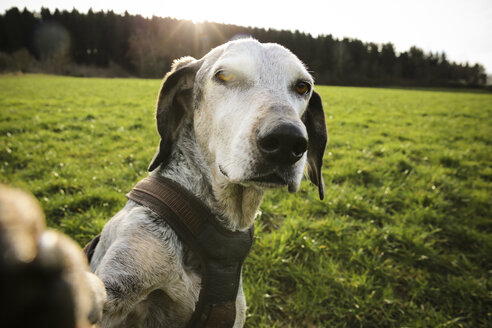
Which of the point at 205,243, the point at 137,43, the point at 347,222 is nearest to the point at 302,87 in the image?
the point at 205,243

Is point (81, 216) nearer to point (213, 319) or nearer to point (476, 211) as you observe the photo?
point (213, 319)

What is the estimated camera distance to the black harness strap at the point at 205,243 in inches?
70.9

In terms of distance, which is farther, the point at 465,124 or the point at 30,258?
the point at 465,124

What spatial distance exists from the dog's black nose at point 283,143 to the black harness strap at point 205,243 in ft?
2.24

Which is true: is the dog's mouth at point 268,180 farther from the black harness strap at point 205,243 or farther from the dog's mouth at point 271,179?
the black harness strap at point 205,243

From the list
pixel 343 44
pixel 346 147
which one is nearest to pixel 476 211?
pixel 346 147

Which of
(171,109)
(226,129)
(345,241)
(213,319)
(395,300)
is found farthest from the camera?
(345,241)

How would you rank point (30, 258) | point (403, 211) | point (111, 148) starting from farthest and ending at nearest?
point (111, 148), point (403, 211), point (30, 258)

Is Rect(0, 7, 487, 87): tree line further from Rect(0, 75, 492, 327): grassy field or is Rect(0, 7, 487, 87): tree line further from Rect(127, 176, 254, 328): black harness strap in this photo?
Rect(127, 176, 254, 328): black harness strap

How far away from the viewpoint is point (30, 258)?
1.80ft

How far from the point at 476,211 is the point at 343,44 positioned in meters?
87.0

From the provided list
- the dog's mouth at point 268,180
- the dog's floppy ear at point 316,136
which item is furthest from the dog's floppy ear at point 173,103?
the dog's floppy ear at point 316,136

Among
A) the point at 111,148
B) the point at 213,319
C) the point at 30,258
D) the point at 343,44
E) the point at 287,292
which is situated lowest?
the point at 287,292

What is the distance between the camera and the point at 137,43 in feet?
223
